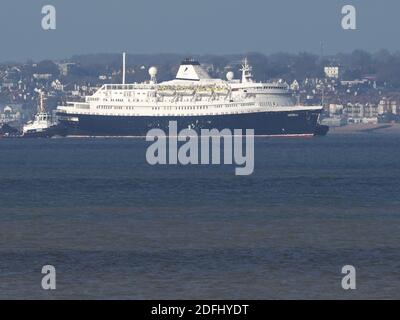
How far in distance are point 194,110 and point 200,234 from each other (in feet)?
359

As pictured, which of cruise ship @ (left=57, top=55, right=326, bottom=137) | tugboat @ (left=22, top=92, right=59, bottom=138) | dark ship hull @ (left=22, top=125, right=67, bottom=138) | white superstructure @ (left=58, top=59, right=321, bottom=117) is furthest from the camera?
tugboat @ (left=22, top=92, right=59, bottom=138)

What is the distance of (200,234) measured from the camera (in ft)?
144

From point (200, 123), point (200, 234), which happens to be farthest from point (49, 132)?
point (200, 234)

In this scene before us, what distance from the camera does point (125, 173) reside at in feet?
271

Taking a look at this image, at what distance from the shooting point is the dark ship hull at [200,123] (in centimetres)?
15150

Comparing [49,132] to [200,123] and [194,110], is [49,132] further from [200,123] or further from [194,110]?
[200,123]

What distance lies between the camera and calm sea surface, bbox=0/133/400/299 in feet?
110

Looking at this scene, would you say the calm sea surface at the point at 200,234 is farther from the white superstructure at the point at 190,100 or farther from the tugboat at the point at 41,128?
the tugboat at the point at 41,128

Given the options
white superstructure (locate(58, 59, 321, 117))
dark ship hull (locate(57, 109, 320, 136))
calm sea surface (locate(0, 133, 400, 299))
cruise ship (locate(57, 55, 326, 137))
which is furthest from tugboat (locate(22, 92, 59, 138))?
calm sea surface (locate(0, 133, 400, 299))

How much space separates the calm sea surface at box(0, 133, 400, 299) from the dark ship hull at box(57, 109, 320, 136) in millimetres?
70123

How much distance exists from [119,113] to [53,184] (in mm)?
83182

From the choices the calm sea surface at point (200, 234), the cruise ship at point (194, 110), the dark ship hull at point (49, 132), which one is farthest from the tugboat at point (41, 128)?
the calm sea surface at point (200, 234)

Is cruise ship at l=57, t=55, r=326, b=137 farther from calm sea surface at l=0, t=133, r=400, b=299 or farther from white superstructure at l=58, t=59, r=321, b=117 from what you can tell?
calm sea surface at l=0, t=133, r=400, b=299

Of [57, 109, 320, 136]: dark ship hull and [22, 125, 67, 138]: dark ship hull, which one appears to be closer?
[57, 109, 320, 136]: dark ship hull
